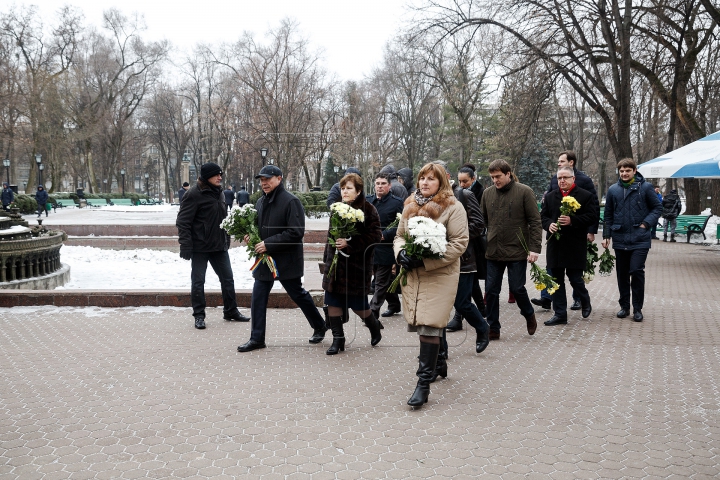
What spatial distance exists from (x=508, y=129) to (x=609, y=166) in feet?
155

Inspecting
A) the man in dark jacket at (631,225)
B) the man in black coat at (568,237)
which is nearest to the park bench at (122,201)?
the man in black coat at (568,237)

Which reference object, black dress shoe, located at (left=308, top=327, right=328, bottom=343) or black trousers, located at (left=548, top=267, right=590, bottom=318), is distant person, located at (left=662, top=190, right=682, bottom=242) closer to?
black trousers, located at (left=548, top=267, right=590, bottom=318)

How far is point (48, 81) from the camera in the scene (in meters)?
45.8

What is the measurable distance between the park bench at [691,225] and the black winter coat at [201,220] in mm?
18017

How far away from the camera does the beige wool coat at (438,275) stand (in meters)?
4.68

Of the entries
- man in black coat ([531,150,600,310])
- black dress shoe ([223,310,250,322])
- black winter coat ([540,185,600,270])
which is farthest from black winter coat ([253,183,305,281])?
man in black coat ([531,150,600,310])

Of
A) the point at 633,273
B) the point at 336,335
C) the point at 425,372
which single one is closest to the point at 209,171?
the point at 336,335

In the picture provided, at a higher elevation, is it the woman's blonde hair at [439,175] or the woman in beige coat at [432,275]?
the woman's blonde hair at [439,175]

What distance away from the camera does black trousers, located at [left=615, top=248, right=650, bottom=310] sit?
7910mm

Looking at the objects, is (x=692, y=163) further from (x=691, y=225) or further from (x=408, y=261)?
(x=408, y=261)

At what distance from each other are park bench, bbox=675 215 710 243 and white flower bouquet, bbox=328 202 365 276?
18102 millimetres

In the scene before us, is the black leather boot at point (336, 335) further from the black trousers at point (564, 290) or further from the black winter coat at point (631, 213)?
the black winter coat at point (631, 213)

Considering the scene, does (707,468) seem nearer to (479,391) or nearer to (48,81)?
(479,391)

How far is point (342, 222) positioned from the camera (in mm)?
6098
